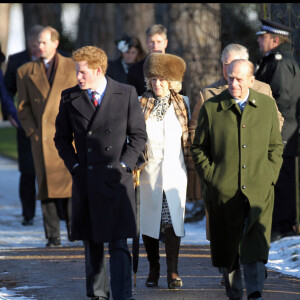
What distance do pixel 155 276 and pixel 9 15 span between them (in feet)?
129

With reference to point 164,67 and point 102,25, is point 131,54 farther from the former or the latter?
point 102,25

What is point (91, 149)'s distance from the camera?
706 cm

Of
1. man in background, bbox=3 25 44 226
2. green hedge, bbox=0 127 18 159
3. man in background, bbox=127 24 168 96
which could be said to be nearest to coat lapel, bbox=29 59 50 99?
man in background, bbox=127 24 168 96

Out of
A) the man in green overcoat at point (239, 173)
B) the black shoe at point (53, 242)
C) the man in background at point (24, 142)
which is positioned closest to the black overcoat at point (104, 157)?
the man in green overcoat at point (239, 173)

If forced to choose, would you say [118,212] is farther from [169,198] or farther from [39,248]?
[39,248]

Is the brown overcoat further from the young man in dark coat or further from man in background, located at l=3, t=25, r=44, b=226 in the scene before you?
the young man in dark coat

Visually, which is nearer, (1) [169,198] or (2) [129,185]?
(2) [129,185]

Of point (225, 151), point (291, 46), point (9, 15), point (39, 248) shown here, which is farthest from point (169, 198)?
point (9, 15)

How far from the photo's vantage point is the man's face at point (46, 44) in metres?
10.2

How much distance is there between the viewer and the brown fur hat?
807 centimetres

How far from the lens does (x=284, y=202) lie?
10156 mm

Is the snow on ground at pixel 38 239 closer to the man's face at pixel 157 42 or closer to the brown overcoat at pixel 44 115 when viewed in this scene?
the brown overcoat at pixel 44 115

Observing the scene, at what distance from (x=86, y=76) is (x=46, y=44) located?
321 centimetres

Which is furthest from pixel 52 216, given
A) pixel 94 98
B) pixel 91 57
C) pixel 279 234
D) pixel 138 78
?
pixel 91 57
